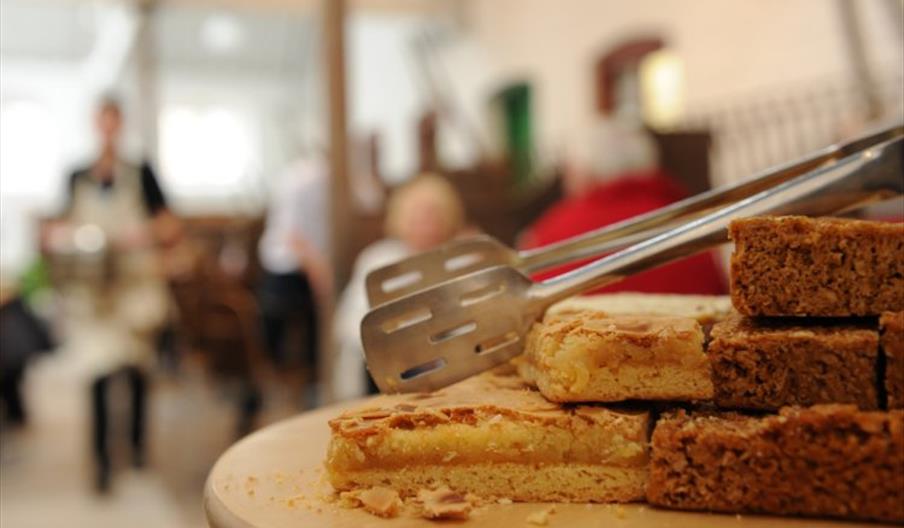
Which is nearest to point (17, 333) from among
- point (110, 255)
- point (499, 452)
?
point (110, 255)

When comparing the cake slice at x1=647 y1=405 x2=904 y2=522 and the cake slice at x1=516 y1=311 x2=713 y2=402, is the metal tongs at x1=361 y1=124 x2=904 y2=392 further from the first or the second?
the cake slice at x1=647 y1=405 x2=904 y2=522

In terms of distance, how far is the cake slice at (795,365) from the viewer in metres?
0.82

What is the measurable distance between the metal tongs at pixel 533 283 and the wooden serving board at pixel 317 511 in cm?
16

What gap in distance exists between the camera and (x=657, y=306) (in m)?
1.15

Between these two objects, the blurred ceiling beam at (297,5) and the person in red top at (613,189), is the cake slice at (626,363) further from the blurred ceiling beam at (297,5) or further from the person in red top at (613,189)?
the blurred ceiling beam at (297,5)

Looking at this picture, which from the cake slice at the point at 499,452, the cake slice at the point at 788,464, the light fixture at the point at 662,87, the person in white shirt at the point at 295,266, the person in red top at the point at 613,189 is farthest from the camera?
the light fixture at the point at 662,87

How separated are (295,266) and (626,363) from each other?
4798 millimetres

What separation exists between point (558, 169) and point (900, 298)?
18.2 ft

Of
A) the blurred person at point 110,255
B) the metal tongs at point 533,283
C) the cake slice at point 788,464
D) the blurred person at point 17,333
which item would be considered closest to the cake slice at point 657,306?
the metal tongs at point 533,283

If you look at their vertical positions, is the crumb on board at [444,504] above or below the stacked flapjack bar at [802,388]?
below

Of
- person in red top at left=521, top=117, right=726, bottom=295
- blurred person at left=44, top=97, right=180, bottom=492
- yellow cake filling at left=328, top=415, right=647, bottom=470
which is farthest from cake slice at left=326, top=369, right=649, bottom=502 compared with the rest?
blurred person at left=44, top=97, right=180, bottom=492

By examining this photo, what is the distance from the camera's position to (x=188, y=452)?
5.04 metres

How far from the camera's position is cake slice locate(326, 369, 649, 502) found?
87 centimetres

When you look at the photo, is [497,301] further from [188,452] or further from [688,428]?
[188,452]
